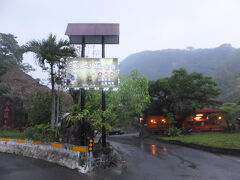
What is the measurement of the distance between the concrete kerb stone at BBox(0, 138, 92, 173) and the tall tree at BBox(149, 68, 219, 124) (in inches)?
823

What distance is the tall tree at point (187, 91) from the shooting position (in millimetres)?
28766

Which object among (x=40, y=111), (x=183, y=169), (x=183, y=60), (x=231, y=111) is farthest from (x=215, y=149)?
(x=183, y=60)

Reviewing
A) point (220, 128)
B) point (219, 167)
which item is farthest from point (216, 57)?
point (219, 167)

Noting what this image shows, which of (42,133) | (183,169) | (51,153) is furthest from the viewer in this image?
(42,133)

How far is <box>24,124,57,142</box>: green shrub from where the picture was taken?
42.5 ft

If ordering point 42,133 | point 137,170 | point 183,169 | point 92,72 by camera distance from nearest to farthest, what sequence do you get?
1. point 137,170
2. point 183,169
3. point 92,72
4. point 42,133

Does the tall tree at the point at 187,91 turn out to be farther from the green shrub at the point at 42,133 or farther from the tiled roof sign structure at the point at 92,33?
the green shrub at the point at 42,133

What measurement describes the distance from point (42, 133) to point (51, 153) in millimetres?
1946

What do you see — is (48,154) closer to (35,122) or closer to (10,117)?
(35,122)

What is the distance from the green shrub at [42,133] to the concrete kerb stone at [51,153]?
0.46m

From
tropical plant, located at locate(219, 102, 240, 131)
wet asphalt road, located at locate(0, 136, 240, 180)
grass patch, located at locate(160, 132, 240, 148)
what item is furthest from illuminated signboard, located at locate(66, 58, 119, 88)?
tropical plant, located at locate(219, 102, 240, 131)

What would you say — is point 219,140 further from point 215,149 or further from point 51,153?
point 51,153

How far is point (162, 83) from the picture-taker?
102 feet

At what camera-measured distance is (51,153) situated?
12.0m
